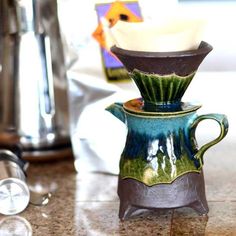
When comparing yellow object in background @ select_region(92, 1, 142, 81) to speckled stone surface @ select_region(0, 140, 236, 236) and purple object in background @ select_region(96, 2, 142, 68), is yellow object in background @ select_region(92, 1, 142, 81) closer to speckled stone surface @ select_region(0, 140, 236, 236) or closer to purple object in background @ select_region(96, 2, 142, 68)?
purple object in background @ select_region(96, 2, 142, 68)

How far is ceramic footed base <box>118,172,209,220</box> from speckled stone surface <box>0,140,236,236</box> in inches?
1.0

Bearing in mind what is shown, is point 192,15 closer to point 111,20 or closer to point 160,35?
point 111,20

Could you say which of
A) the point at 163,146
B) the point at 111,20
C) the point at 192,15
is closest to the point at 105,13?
the point at 111,20

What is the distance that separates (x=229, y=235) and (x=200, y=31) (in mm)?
229

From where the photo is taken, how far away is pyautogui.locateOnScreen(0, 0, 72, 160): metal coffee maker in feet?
2.87

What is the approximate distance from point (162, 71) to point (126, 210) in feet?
0.56

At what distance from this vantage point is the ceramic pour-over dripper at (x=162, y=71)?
25.6 inches

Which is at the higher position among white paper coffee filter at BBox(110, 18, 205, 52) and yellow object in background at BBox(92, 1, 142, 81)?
white paper coffee filter at BBox(110, 18, 205, 52)

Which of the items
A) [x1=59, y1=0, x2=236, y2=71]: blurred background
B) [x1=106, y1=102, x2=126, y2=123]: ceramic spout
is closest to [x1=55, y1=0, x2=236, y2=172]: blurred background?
[x1=59, y1=0, x2=236, y2=71]: blurred background

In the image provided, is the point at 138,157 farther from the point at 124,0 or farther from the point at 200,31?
the point at 124,0

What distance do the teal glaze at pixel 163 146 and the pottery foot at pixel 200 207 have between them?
4 centimetres

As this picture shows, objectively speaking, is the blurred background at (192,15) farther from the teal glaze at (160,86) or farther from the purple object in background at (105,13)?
the teal glaze at (160,86)

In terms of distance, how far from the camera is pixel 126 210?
2.33 feet

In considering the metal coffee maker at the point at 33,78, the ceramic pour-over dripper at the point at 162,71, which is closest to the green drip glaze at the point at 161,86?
the ceramic pour-over dripper at the point at 162,71
